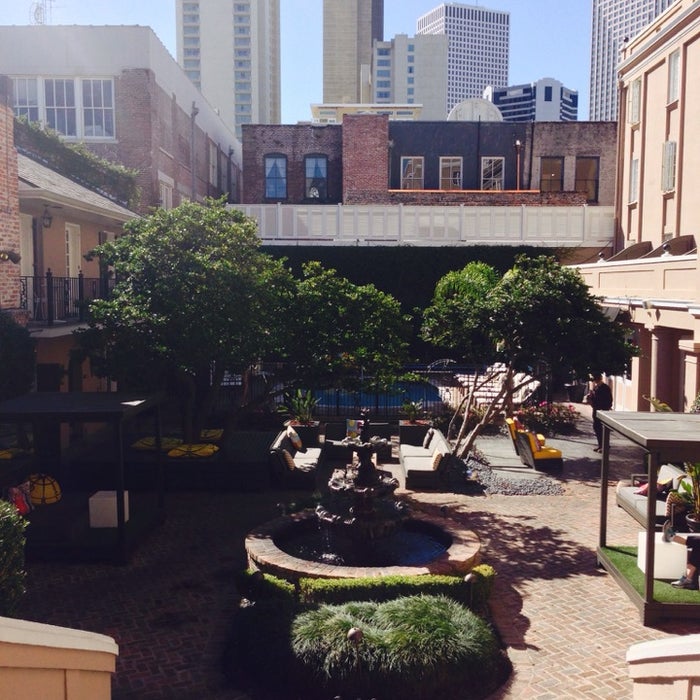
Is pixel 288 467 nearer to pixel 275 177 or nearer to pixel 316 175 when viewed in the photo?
pixel 275 177

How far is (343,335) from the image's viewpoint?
15.1m

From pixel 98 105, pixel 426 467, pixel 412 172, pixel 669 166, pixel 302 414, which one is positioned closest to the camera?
pixel 426 467

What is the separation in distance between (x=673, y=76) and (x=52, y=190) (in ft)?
64.1

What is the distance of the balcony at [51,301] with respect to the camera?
1642 centimetres

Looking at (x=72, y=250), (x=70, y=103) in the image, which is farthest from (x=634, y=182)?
(x=70, y=103)

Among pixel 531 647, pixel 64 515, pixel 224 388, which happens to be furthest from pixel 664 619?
pixel 224 388

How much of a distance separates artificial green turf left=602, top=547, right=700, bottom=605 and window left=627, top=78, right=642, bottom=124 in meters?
21.0

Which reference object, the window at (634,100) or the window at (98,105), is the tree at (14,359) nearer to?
the window at (98,105)

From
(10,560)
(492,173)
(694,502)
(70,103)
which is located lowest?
(694,502)

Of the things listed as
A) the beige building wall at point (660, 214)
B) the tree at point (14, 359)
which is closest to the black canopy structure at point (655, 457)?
the beige building wall at point (660, 214)

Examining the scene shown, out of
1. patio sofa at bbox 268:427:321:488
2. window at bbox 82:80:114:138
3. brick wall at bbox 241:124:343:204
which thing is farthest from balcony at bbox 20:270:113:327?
brick wall at bbox 241:124:343:204

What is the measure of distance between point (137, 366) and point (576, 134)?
109 ft

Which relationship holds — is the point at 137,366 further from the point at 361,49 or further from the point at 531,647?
the point at 361,49

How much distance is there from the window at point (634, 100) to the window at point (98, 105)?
20.0 metres
